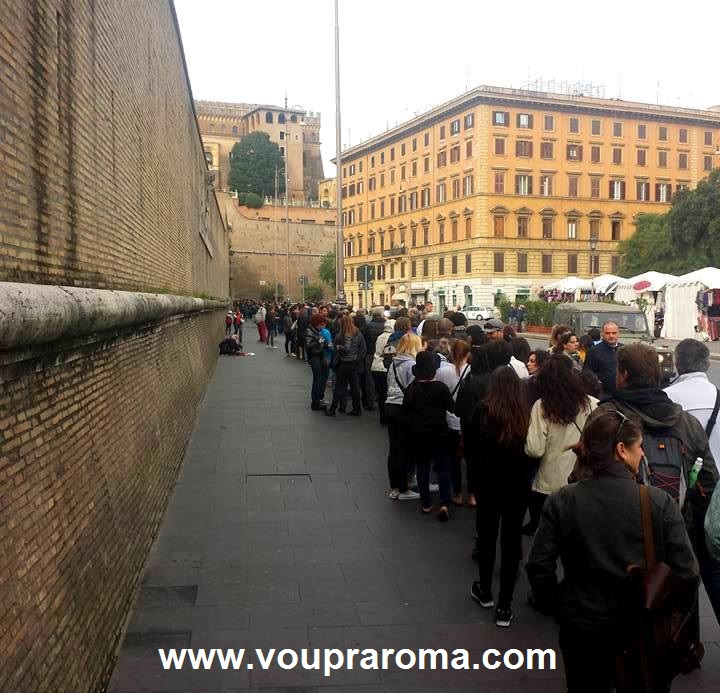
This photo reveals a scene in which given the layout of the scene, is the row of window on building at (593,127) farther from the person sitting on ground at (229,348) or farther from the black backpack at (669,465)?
the black backpack at (669,465)

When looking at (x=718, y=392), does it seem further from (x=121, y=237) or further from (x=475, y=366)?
(x=121, y=237)

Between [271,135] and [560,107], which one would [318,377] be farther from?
[271,135]

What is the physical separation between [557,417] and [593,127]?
6260cm

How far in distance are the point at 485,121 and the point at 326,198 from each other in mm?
44133

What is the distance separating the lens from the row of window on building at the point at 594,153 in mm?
61388

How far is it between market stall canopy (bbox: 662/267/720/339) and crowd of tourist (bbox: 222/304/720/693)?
80.5 feet

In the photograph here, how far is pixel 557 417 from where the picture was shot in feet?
16.7

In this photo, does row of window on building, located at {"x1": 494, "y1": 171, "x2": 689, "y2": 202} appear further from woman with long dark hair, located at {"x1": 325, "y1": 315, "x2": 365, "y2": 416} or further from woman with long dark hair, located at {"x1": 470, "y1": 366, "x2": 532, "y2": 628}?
woman with long dark hair, located at {"x1": 470, "y1": 366, "x2": 532, "y2": 628}

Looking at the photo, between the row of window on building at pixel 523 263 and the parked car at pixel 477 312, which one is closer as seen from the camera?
the parked car at pixel 477 312

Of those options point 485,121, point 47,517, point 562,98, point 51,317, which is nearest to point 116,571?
point 47,517

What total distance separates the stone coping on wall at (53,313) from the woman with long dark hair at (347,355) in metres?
7.15

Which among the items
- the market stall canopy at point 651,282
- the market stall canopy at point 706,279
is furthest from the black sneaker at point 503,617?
the market stall canopy at point 651,282

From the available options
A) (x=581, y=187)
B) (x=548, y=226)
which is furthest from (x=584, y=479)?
(x=581, y=187)

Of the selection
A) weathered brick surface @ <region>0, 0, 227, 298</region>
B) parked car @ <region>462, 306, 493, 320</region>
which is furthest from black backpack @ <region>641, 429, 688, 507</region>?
parked car @ <region>462, 306, 493, 320</region>
